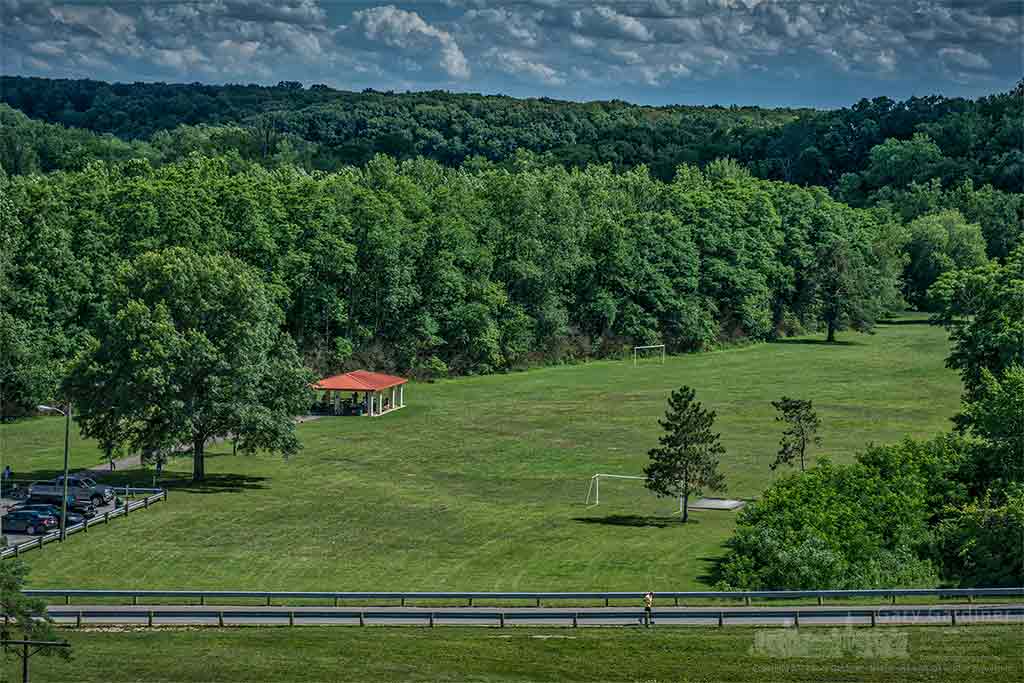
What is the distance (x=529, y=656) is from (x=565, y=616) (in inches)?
128

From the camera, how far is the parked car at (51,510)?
5872 centimetres

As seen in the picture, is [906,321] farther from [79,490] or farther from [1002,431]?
[79,490]

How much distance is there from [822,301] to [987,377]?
7861 cm

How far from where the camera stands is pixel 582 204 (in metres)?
132

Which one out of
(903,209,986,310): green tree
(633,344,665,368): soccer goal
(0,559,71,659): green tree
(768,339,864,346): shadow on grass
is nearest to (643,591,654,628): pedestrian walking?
(0,559,71,659): green tree

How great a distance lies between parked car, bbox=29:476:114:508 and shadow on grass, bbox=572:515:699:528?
68.3ft

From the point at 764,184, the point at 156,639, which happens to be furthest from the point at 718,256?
the point at 156,639

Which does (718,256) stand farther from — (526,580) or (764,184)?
(526,580)

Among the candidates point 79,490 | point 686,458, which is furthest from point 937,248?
point 79,490

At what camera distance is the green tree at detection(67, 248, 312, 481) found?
220 ft

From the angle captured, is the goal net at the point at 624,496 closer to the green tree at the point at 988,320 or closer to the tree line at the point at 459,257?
the green tree at the point at 988,320

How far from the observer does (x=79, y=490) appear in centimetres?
6222

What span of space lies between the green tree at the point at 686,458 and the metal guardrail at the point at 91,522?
2236cm

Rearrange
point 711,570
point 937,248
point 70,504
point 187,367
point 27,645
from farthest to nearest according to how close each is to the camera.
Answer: point 937,248
point 187,367
point 70,504
point 711,570
point 27,645
